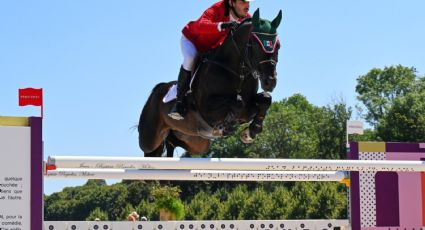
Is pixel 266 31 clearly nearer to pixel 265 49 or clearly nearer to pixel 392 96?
pixel 265 49

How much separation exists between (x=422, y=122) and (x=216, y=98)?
30.9m

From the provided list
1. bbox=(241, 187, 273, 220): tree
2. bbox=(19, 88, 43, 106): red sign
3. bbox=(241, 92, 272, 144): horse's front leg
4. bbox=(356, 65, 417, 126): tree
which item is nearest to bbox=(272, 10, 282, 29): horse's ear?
bbox=(241, 92, 272, 144): horse's front leg

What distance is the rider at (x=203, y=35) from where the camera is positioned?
6012 millimetres

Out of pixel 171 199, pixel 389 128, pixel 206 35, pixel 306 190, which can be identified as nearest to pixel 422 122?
pixel 389 128

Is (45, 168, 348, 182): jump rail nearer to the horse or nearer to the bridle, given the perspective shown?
the horse

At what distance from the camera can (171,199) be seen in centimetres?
1003

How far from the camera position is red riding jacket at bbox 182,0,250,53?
5.99 meters

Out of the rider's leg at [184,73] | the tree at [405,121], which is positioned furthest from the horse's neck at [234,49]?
the tree at [405,121]

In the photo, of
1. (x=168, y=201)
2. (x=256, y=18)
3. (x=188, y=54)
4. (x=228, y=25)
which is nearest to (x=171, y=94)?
(x=188, y=54)

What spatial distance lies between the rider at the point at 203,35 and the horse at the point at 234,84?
77 mm

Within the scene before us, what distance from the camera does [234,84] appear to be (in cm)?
613

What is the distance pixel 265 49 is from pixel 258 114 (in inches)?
27.8

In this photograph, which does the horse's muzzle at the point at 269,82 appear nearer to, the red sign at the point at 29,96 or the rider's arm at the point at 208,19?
the rider's arm at the point at 208,19

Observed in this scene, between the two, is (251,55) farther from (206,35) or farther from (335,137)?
(335,137)
